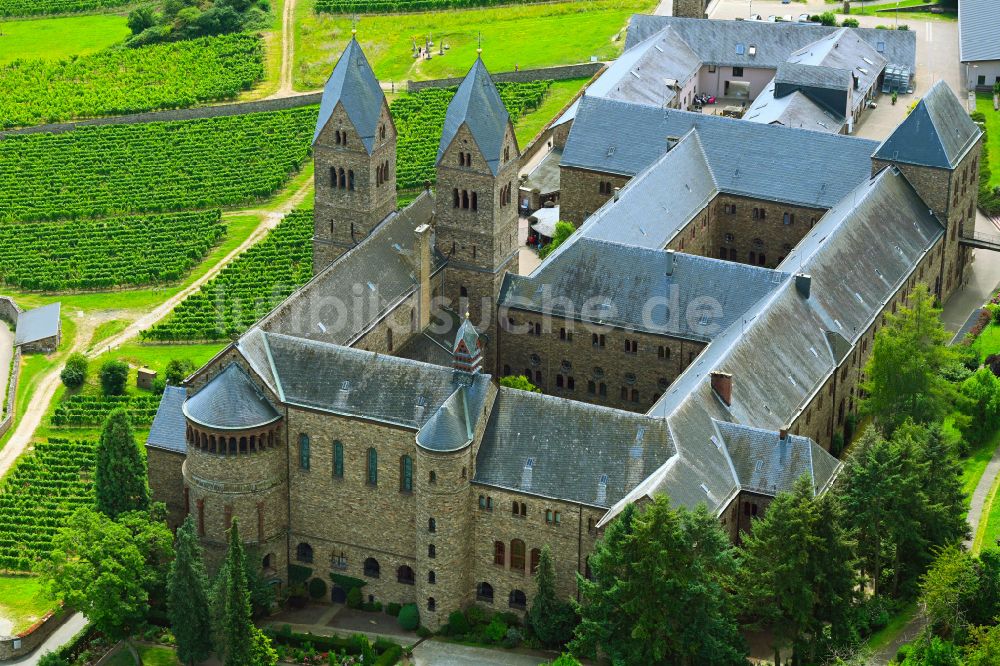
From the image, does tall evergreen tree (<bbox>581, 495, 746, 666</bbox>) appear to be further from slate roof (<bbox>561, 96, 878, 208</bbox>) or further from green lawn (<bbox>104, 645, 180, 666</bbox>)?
slate roof (<bbox>561, 96, 878, 208</bbox>)

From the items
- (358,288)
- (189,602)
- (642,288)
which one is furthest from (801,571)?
(358,288)

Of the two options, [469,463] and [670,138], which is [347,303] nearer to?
[469,463]

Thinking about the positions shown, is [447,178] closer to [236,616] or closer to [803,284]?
[803,284]

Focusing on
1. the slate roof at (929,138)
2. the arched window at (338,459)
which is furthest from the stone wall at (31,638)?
the slate roof at (929,138)

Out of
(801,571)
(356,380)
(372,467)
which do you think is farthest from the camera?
(372,467)

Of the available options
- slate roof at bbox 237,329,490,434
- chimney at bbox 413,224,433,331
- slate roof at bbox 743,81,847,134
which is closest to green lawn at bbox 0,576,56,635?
slate roof at bbox 237,329,490,434

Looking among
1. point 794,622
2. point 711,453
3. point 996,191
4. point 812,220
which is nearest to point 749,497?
point 711,453

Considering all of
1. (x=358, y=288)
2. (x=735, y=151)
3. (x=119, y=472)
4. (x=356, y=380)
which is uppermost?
(x=735, y=151)
